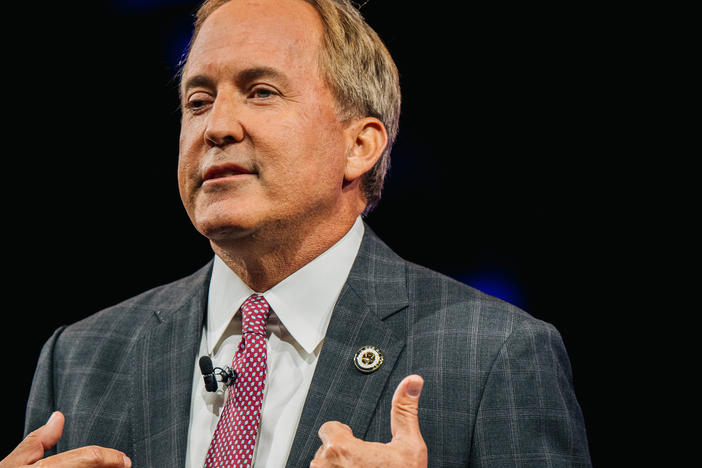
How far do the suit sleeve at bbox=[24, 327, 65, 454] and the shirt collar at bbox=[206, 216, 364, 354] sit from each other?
1.70ft

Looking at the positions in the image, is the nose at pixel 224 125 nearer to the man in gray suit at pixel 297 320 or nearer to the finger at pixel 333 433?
the man in gray suit at pixel 297 320

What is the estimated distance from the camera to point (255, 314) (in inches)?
73.9

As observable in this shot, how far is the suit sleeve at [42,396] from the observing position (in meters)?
2.00

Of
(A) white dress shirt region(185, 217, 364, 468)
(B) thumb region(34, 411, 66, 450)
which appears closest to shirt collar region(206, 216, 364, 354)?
(A) white dress shirt region(185, 217, 364, 468)

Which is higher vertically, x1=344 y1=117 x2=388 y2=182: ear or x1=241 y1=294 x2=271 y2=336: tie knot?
x1=344 y1=117 x2=388 y2=182: ear

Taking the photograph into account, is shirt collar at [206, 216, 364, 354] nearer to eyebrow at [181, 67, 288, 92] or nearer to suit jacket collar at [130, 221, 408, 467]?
suit jacket collar at [130, 221, 408, 467]

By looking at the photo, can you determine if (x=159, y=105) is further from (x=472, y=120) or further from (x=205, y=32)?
(x=472, y=120)

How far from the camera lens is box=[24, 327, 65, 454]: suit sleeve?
2.00 m

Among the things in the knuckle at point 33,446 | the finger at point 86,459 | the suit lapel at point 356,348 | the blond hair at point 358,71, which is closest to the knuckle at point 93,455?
the finger at point 86,459

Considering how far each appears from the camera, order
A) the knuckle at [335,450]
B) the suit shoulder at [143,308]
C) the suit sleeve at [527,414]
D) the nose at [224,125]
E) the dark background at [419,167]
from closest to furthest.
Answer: the knuckle at [335,450] → the suit sleeve at [527,414] → the nose at [224,125] → the suit shoulder at [143,308] → the dark background at [419,167]

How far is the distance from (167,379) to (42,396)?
1.46ft

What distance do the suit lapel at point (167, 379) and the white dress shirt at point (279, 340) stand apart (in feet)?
0.11

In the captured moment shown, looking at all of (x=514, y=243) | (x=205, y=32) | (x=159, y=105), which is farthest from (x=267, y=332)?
(x=159, y=105)

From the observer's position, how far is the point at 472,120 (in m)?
2.68
